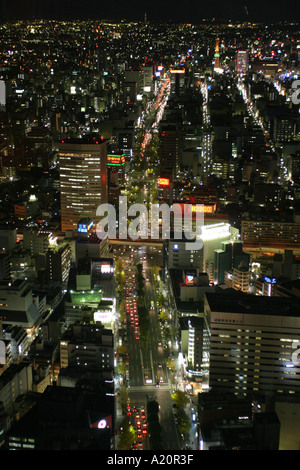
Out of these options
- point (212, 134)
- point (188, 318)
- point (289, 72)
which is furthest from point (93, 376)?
point (289, 72)

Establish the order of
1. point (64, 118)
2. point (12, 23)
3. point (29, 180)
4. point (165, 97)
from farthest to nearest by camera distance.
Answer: point (165, 97) → point (64, 118) → point (12, 23) → point (29, 180)

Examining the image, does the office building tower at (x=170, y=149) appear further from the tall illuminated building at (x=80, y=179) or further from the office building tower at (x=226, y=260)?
the office building tower at (x=226, y=260)

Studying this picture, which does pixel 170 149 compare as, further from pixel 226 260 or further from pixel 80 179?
pixel 226 260

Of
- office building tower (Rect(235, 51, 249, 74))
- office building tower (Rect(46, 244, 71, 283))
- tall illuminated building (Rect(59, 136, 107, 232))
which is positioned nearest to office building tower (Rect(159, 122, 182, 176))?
tall illuminated building (Rect(59, 136, 107, 232))

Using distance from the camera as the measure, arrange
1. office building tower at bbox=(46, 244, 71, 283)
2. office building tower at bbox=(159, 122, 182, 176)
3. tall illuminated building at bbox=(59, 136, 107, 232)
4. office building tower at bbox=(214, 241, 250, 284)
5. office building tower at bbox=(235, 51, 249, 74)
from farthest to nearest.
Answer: office building tower at bbox=(235, 51, 249, 74) → office building tower at bbox=(159, 122, 182, 176) → tall illuminated building at bbox=(59, 136, 107, 232) → office building tower at bbox=(46, 244, 71, 283) → office building tower at bbox=(214, 241, 250, 284)

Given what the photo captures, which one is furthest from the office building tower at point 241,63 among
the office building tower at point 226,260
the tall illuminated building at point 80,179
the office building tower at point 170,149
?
the office building tower at point 226,260

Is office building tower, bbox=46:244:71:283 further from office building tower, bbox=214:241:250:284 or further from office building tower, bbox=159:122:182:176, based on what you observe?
office building tower, bbox=159:122:182:176
